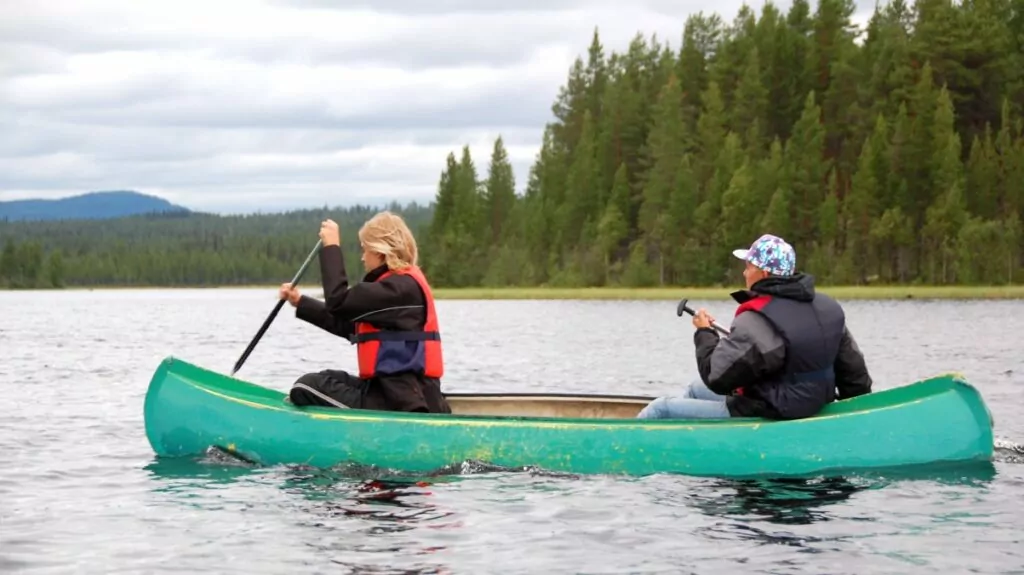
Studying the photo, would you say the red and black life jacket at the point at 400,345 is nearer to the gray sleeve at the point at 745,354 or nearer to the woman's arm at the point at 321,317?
the woman's arm at the point at 321,317

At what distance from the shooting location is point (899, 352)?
1148 inches

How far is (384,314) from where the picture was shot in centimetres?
1020

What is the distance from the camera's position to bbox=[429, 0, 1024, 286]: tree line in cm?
7662

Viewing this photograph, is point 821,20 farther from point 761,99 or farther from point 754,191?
point 754,191

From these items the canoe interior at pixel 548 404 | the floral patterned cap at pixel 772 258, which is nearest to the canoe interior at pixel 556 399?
the canoe interior at pixel 548 404

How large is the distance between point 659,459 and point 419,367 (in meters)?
1.99

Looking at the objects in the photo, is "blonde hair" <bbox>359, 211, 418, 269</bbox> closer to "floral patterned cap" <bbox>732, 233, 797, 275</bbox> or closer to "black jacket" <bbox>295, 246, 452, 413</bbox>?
"black jacket" <bbox>295, 246, 452, 413</bbox>

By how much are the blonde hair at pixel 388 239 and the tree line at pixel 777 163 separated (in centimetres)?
6562

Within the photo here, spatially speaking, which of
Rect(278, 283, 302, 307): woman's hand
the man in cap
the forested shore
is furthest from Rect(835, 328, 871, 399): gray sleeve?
the forested shore

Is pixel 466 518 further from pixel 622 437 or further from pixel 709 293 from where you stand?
pixel 709 293

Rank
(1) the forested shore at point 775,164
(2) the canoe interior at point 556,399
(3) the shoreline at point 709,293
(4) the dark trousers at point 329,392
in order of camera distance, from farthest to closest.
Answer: (1) the forested shore at point 775,164, (3) the shoreline at point 709,293, (4) the dark trousers at point 329,392, (2) the canoe interior at point 556,399

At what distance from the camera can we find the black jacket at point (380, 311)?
10.1 m

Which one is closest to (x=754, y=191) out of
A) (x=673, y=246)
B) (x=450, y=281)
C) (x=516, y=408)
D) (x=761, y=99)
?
(x=673, y=246)

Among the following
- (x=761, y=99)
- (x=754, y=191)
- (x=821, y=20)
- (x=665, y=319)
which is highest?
(x=821, y=20)
